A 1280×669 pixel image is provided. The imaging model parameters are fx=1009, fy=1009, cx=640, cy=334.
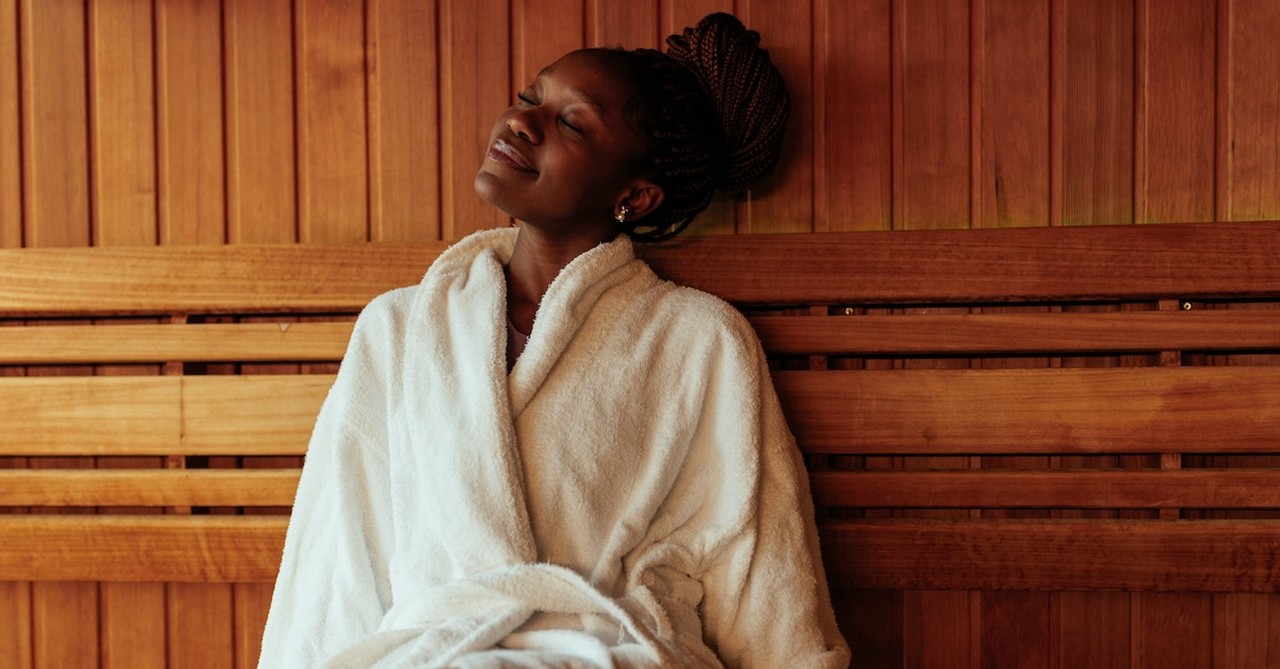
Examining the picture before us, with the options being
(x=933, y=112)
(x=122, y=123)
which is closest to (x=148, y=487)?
(x=122, y=123)

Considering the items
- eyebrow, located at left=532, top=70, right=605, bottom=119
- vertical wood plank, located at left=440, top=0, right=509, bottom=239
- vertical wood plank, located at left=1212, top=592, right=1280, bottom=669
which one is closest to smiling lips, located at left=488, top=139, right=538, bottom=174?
eyebrow, located at left=532, top=70, right=605, bottom=119

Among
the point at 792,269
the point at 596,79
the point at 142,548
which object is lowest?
the point at 142,548

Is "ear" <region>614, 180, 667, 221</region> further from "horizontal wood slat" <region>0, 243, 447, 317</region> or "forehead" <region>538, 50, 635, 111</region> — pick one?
"horizontal wood slat" <region>0, 243, 447, 317</region>

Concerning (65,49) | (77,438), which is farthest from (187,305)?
(65,49)

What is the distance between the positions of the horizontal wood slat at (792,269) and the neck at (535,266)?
0.48ft

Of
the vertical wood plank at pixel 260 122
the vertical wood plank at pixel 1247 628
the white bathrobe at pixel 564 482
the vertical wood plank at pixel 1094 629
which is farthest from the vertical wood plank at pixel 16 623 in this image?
the vertical wood plank at pixel 1247 628

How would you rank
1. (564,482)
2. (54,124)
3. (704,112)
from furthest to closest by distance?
(54,124)
(704,112)
(564,482)

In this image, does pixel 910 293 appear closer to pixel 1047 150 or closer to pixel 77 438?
pixel 1047 150

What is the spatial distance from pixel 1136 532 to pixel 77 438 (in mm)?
1549

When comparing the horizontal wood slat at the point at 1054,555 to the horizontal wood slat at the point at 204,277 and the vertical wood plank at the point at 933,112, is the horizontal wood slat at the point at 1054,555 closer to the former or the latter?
the vertical wood plank at the point at 933,112

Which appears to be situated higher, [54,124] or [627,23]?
[627,23]

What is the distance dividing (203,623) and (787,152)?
1130mm

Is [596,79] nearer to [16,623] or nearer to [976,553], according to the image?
[976,553]

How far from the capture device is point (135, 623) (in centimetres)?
155
